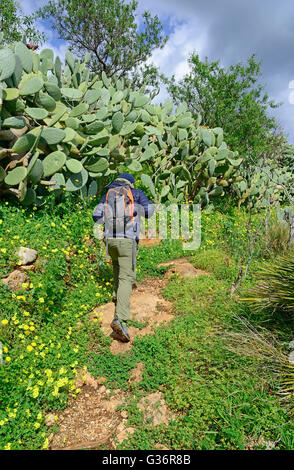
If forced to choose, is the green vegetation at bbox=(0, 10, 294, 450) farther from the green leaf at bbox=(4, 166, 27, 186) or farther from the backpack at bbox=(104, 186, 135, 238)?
the backpack at bbox=(104, 186, 135, 238)

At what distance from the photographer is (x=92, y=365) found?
3.06m

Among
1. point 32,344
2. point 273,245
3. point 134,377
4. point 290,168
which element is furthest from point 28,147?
point 290,168

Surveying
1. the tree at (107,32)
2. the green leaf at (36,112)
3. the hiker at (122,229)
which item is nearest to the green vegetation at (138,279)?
the green leaf at (36,112)

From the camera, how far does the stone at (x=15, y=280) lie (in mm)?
3191

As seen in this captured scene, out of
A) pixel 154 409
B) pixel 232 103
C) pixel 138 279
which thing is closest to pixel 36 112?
pixel 138 279

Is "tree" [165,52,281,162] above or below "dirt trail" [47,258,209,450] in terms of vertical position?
above

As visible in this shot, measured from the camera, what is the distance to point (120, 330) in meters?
3.30

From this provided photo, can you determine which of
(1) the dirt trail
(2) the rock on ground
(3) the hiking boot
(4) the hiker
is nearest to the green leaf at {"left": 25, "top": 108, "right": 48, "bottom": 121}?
(4) the hiker

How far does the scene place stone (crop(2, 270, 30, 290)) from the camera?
3191 mm

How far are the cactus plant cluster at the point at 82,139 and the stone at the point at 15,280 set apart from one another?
102 cm

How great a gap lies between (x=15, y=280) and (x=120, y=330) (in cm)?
Result: 117

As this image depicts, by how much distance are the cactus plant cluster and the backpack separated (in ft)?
3.33
